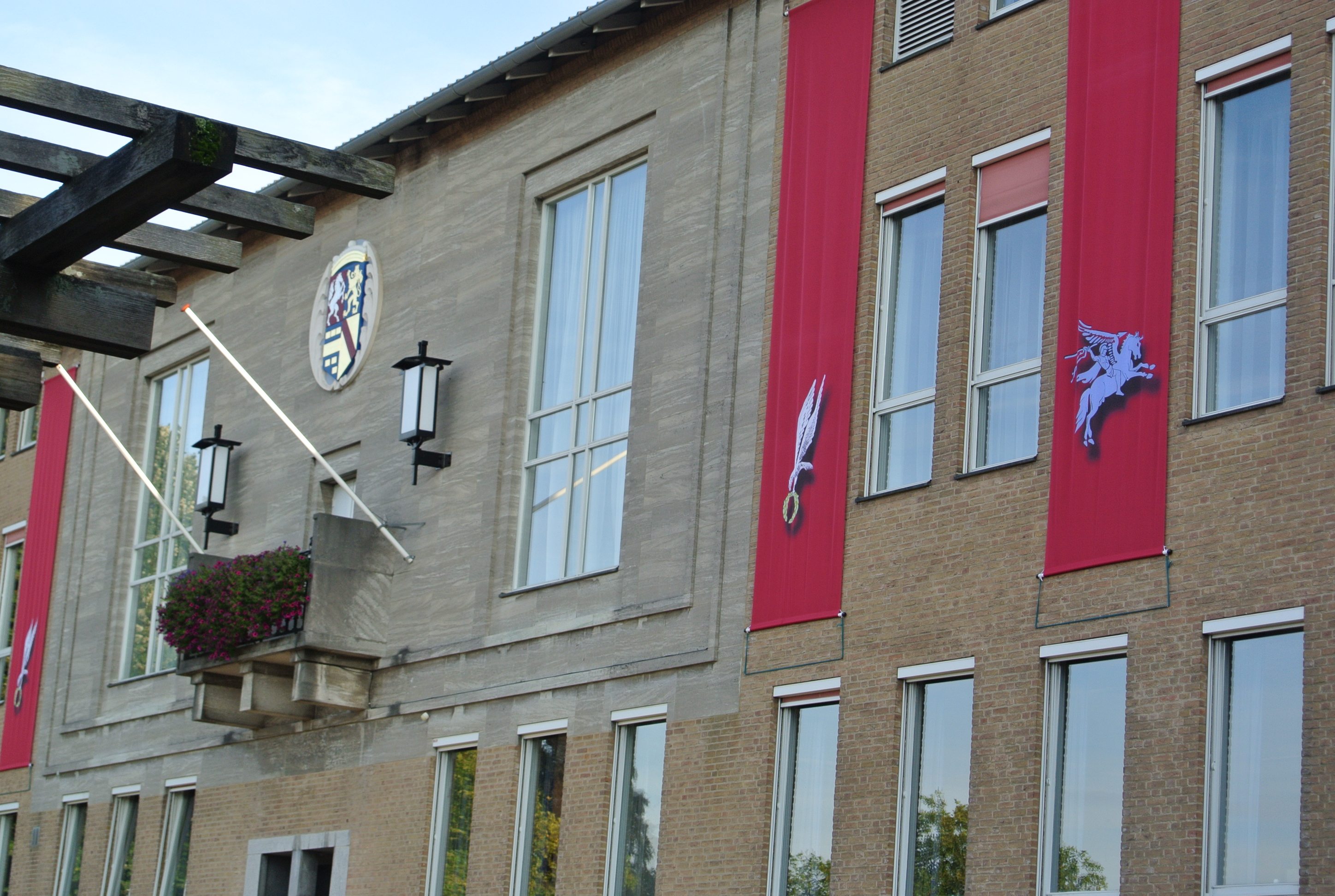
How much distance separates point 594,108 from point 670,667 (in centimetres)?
652

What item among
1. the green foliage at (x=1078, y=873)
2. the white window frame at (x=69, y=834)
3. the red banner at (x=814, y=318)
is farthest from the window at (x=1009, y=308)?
the white window frame at (x=69, y=834)

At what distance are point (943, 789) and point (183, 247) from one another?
8070mm

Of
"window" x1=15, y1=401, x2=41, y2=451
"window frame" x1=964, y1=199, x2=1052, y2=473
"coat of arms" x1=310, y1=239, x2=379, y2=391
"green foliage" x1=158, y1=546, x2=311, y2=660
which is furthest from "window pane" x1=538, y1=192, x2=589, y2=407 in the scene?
"window" x1=15, y1=401, x2=41, y2=451

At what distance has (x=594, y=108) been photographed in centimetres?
2080

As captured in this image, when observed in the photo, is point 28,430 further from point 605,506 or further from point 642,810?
point 642,810

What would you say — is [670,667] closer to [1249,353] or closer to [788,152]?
[788,152]

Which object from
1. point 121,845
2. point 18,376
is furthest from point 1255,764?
point 121,845

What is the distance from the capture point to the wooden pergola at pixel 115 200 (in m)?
6.98

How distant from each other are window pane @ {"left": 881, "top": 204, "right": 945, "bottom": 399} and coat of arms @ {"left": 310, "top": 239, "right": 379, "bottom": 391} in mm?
8606

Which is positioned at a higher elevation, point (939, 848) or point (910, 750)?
point (910, 750)

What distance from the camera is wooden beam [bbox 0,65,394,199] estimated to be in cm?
722

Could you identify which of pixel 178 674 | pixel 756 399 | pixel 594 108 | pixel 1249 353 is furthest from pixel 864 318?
pixel 178 674

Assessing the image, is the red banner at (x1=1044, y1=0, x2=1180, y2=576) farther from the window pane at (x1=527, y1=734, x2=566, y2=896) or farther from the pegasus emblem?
the window pane at (x1=527, y1=734, x2=566, y2=896)

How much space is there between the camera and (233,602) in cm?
2222
